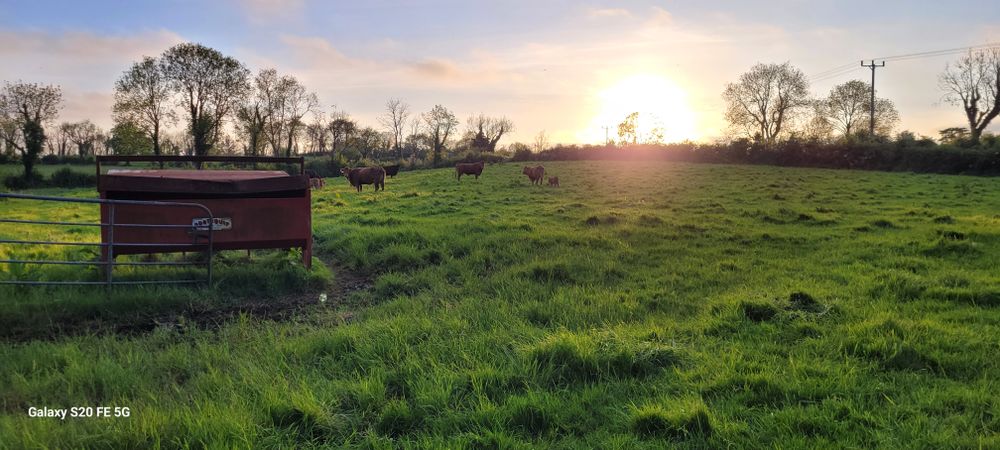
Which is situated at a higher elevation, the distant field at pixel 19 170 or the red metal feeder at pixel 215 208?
the distant field at pixel 19 170

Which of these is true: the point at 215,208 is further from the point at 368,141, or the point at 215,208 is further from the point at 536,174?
the point at 368,141

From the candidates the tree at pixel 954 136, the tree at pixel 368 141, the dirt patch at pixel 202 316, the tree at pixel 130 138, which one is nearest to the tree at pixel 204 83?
the tree at pixel 130 138

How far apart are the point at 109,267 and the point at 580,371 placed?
218 inches

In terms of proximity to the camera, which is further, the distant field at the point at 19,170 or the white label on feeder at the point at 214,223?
the distant field at the point at 19,170

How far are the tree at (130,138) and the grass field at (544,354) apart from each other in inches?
1451

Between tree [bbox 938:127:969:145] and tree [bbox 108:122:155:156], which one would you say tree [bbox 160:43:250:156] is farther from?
tree [bbox 938:127:969:145]

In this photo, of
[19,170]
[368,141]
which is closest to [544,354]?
[19,170]

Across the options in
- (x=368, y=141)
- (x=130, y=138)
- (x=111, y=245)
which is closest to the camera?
(x=111, y=245)

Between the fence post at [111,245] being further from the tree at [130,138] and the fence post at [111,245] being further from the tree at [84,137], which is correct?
the tree at [84,137]

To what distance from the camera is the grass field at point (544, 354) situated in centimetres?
301

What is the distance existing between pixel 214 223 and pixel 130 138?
37987 millimetres

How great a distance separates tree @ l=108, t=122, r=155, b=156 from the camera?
118ft

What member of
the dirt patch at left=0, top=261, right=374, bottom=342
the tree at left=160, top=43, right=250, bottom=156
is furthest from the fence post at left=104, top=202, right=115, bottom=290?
the tree at left=160, top=43, right=250, bottom=156

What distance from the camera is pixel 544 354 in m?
4.01
